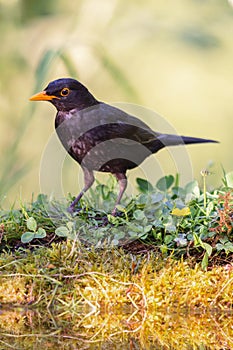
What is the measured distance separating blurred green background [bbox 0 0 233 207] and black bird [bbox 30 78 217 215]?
0.50ft

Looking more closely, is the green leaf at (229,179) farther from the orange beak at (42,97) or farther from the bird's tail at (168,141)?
the orange beak at (42,97)

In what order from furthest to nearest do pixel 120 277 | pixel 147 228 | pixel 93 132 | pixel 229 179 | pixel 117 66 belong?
pixel 117 66
pixel 93 132
pixel 229 179
pixel 147 228
pixel 120 277

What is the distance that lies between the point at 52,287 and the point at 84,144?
52.2 inches

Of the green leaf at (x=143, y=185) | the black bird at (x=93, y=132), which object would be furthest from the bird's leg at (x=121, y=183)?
the green leaf at (x=143, y=185)

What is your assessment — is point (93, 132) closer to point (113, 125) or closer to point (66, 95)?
point (113, 125)

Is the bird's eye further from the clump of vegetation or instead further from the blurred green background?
the clump of vegetation

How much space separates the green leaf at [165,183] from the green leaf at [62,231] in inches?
47.7

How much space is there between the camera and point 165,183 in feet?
17.3

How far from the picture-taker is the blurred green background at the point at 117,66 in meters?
5.12

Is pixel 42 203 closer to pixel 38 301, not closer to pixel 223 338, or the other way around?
pixel 38 301

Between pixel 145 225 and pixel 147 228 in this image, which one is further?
pixel 145 225

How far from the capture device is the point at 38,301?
12.8 feet

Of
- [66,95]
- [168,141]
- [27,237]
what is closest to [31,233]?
[27,237]

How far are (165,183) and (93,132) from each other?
734 mm
